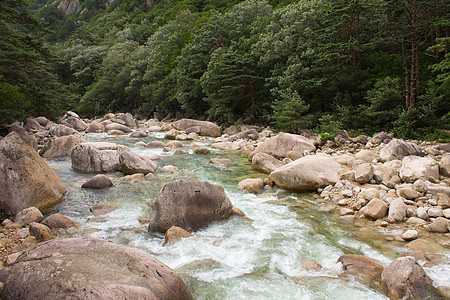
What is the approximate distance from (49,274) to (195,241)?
8.81ft

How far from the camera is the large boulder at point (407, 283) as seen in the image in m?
3.53

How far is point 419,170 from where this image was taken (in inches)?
289

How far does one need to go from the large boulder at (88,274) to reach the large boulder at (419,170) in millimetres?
6720

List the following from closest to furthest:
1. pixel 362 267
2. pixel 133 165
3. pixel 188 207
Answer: pixel 362 267 → pixel 188 207 → pixel 133 165

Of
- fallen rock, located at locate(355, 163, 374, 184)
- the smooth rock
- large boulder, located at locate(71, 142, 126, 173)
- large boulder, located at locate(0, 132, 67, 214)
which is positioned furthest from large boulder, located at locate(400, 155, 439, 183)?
large boulder, located at locate(71, 142, 126, 173)

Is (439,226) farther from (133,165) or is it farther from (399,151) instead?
(133,165)

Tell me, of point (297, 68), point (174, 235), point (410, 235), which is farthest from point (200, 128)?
point (410, 235)

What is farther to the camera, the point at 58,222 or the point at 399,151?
the point at 399,151

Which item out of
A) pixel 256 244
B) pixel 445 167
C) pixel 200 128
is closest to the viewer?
pixel 256 244

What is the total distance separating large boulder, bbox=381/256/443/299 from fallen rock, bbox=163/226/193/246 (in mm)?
3372

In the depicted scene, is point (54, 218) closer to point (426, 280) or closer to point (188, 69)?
point (426, 280)

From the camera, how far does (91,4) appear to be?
98438mm

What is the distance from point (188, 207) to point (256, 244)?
163cm

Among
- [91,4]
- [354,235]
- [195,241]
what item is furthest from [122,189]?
[91,4]
